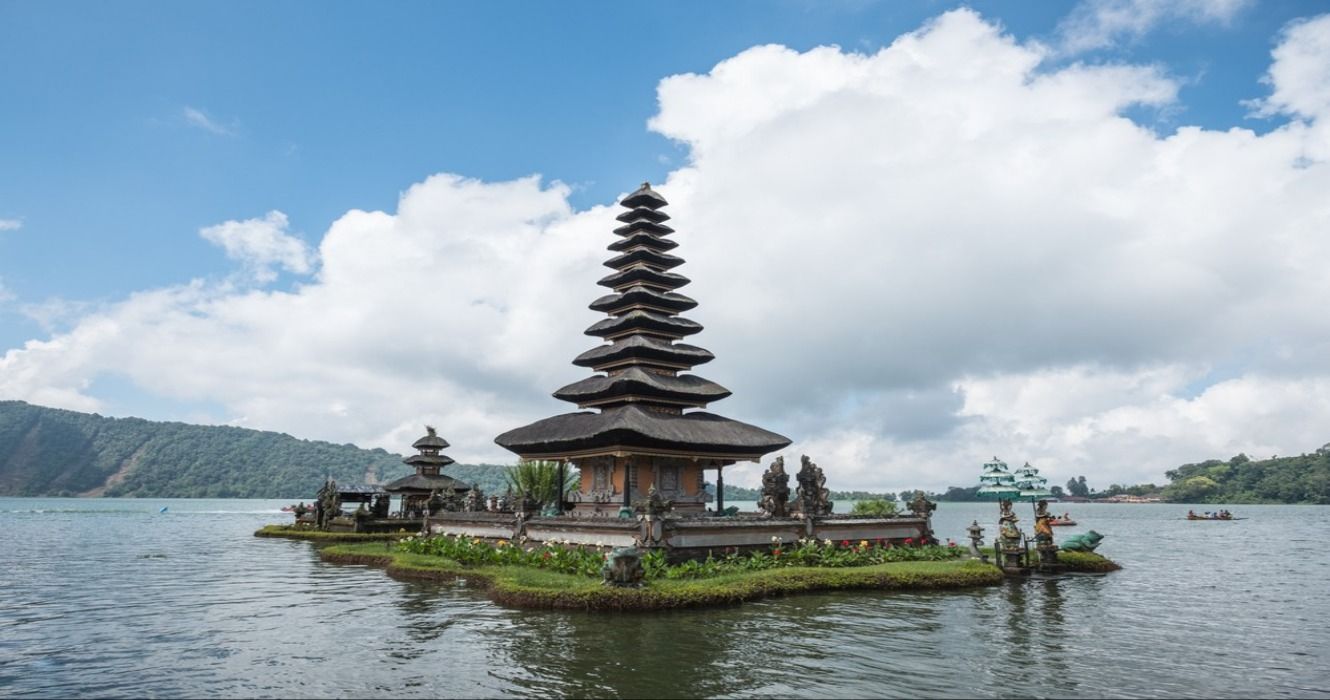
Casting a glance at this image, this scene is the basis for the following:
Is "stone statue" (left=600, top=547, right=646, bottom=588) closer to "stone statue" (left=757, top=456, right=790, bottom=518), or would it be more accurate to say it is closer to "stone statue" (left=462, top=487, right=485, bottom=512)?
"stone statue" (left=757, top=456, right=790, bottom=518)

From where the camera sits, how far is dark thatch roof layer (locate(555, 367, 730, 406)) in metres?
32.0

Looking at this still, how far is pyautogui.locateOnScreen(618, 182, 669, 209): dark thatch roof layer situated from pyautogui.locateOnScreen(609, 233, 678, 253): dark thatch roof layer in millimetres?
1754

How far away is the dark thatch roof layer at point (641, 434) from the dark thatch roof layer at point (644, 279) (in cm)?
758

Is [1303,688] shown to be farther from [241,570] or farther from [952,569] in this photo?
[241,570]

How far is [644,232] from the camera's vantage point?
38031 mm

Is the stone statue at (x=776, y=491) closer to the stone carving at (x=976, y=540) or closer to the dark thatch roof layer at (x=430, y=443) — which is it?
the stone carving at (x=976, y=540)

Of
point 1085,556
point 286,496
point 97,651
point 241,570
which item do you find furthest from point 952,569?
point 286,496

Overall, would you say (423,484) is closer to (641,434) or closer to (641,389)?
(641,389)

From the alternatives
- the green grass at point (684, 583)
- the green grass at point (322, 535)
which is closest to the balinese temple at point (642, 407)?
the green grass at point (684, 583)

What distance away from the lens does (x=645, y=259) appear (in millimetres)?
37500

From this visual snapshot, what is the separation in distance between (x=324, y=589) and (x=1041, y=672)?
21.0 metres

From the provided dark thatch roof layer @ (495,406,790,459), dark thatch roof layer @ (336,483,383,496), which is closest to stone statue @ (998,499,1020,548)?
dark thatch roof layer @ (495,406,790,459)

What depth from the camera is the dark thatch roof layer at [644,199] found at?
1511 inches

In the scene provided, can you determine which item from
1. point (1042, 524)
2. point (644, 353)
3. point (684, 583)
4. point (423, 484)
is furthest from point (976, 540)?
point (423, 484)
